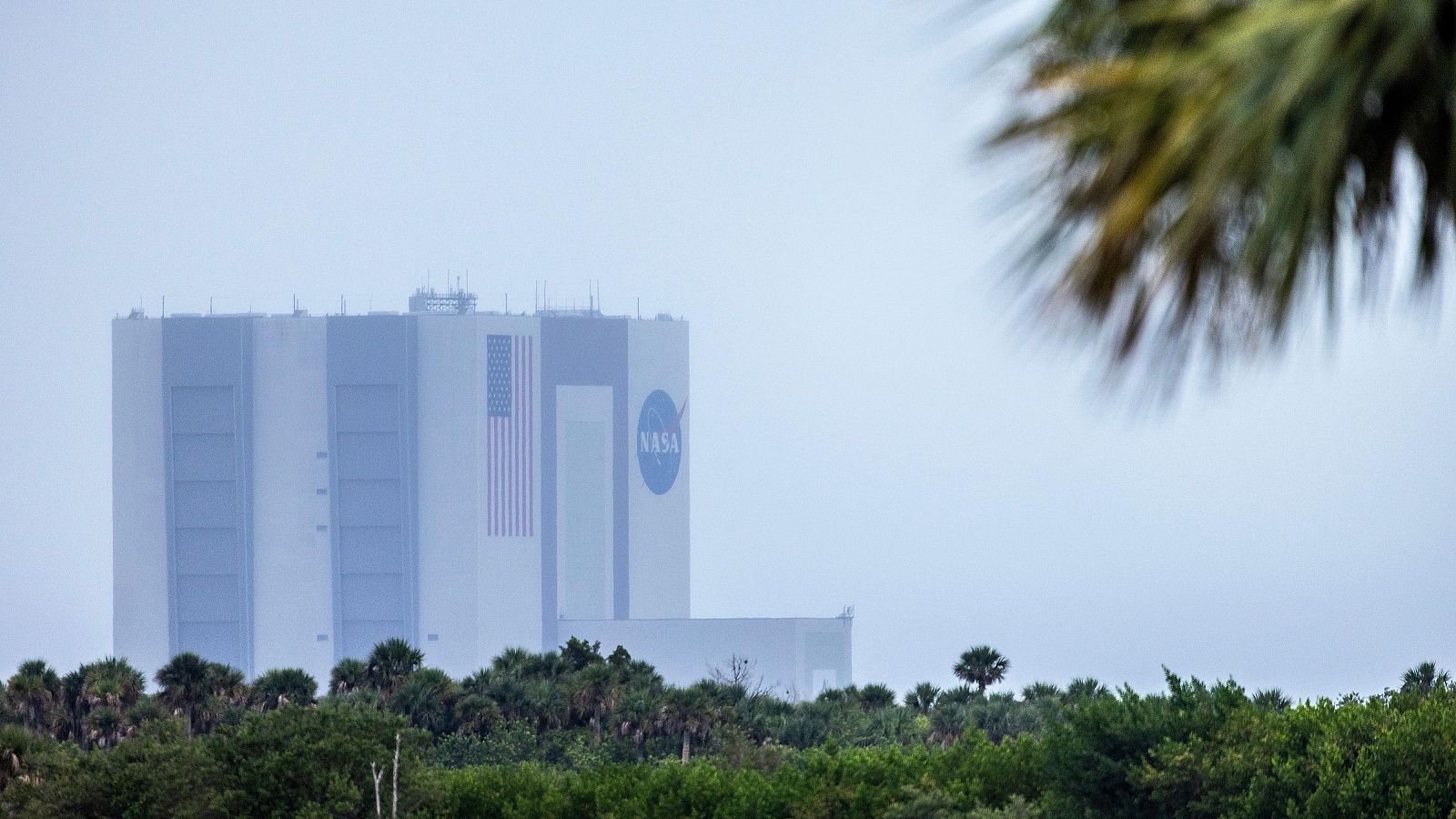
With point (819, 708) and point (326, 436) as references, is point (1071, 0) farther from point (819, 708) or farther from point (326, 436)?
point (326, 436)

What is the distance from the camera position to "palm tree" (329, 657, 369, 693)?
62.8 meters

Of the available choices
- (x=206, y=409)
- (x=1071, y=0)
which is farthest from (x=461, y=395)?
(x=1071, y=0)

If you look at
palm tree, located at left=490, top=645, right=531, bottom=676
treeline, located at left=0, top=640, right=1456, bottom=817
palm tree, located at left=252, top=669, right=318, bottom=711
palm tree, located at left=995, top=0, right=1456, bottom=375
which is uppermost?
palm tree, located at left=995, top=0, right=1456, bottom=375

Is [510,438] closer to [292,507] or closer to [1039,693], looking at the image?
[292,507]

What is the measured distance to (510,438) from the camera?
187 m

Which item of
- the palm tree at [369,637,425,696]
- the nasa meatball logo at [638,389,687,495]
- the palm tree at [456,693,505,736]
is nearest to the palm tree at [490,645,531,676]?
the palm tree at [369,637,425,696]

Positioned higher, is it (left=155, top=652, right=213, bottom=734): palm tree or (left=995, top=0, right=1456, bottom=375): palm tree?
(left=995, top=0, right=1456, bottom=375): palm tree

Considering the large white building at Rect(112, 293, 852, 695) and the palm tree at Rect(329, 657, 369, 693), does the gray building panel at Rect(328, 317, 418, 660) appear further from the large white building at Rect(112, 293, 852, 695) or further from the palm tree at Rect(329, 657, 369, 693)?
the palm tree at Rect(329, 657, 369, 693)

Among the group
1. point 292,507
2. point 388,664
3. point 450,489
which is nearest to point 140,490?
point 292,507

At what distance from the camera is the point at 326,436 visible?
596ft

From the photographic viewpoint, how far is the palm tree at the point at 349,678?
2474 inches

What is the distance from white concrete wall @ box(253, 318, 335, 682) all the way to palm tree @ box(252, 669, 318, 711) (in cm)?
12010

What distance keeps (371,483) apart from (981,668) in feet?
397

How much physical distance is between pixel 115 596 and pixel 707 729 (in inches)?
5709
